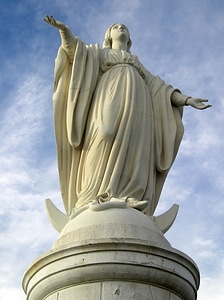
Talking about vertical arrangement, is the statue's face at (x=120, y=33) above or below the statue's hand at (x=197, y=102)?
above

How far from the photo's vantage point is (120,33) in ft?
35.1

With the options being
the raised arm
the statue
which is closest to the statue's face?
the statue

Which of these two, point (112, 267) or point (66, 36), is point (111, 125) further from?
point (112, 267)

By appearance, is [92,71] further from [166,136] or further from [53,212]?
[53,212]

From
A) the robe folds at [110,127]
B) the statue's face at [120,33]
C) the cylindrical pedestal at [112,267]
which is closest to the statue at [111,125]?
the robe folds at [110,127]

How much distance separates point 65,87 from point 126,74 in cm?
114

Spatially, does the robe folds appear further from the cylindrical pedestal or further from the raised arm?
the cylindrical pedestal

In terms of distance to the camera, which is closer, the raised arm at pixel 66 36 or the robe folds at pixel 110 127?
the robe folds at pixel 110 127

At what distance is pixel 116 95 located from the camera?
30.2 ft

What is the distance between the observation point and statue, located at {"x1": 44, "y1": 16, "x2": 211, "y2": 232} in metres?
8.59

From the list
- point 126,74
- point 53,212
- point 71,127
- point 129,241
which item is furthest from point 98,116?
point 129,241

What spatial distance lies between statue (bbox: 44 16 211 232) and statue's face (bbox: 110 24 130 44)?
0.44 meters

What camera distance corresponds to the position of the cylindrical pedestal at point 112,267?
655cm

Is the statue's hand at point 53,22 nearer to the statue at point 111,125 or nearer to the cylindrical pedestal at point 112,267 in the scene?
the statue at point 111,125
